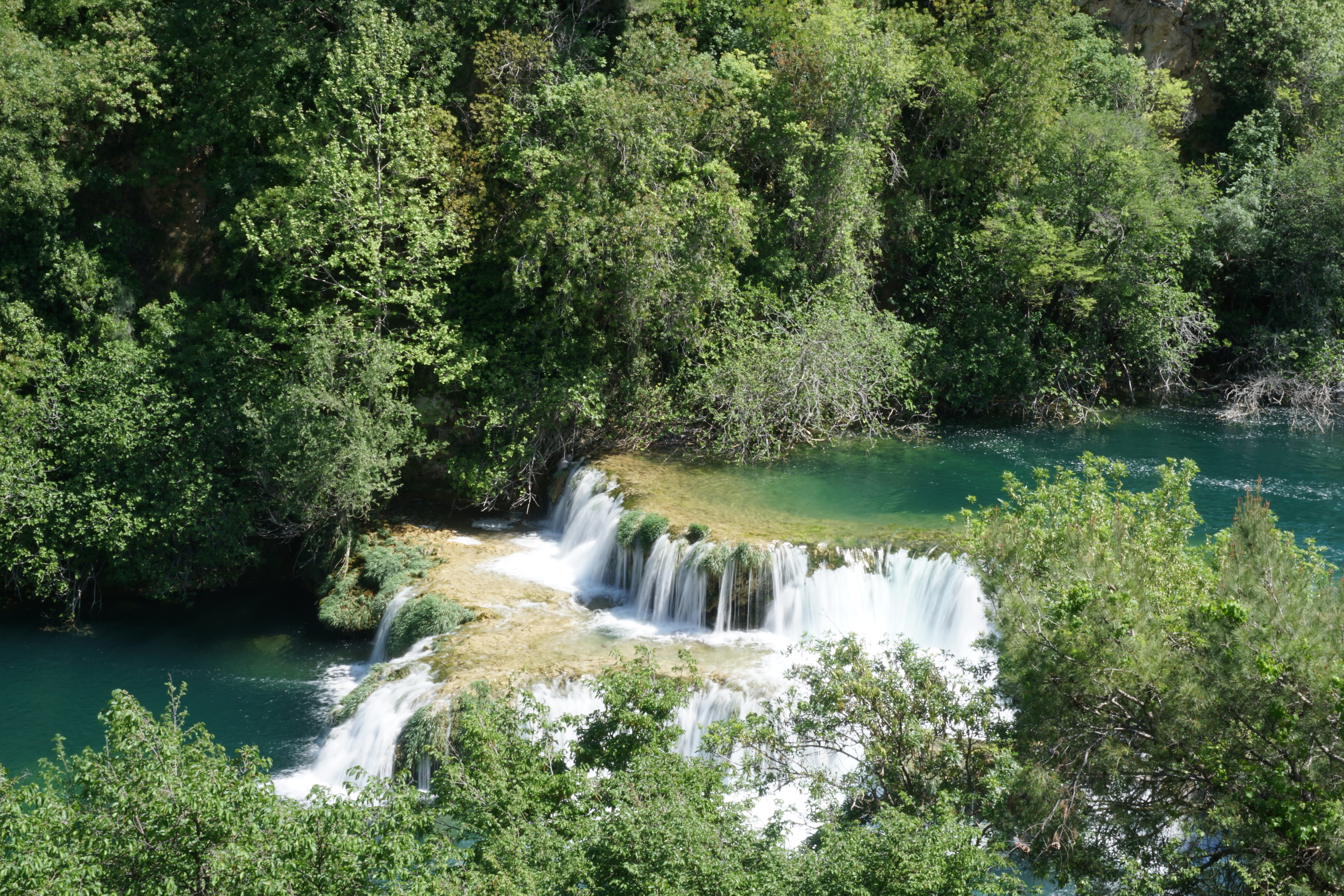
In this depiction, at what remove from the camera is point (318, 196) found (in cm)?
2158

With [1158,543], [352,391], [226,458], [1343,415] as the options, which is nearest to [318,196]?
[352,391]

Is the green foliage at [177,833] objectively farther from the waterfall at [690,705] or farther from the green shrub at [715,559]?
the green shrub at [715,559]

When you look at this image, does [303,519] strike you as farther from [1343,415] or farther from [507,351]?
[1343,415]

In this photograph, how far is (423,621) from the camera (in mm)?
18688

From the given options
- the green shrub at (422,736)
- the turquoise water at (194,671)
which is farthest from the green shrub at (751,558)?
the turquoise water at (194,671)

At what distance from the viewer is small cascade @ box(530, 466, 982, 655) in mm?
17875

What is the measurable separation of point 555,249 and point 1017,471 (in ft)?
36.9

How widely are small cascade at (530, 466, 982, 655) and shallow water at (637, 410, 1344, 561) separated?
1.32 metres

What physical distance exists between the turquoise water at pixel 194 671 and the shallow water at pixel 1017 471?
843 cm

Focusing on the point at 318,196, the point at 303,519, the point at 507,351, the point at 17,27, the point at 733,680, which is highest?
the point at 17,27

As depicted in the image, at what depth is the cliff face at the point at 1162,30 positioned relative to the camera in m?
32.7

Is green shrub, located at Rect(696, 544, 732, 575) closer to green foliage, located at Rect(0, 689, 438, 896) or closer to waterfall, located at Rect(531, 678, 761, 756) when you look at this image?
waterfall, located at Rect(531, 678, 761, 756)

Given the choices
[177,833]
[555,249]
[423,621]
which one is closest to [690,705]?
[423,621]

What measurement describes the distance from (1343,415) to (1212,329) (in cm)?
407
